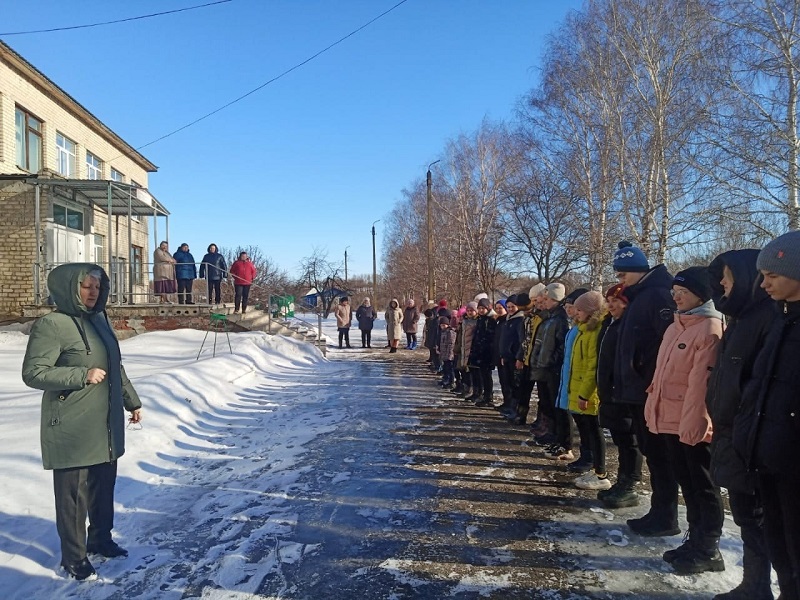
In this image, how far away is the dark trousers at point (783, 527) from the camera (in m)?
2.26

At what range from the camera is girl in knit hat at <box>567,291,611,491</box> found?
4.69 meters

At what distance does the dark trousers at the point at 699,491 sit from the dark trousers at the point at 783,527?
0.62 m

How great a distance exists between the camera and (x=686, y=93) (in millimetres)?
13312

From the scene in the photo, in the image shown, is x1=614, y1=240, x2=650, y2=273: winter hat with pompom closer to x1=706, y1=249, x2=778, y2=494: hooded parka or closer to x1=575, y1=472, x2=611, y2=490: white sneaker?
x1=706, y1=249, x2=778, y2=494: hooded parka

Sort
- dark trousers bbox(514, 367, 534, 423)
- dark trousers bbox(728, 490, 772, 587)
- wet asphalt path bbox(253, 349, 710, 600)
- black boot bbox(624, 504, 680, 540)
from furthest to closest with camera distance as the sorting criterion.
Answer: dark trousers bbox(514, 367, 534, 423) < black boot bbox(624, 504, 680, 540) < wet asphalt path bbox(253, 349, 710, 600) < dark trousers bbox(728, 490, 772, 587)

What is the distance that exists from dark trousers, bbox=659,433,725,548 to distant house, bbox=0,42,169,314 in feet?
46.7

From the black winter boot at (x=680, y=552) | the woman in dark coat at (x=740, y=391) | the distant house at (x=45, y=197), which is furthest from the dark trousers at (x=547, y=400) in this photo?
the distant house at (x=45, y=197)

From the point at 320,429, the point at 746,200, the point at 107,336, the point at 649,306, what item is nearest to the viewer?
the point at 107,336

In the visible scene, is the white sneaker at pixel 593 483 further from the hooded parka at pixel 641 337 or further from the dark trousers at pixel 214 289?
the dark trousers at pixel 214 289

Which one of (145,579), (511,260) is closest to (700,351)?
(145,579)

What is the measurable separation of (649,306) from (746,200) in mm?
8684

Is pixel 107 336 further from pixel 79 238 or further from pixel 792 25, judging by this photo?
pixel 79 238

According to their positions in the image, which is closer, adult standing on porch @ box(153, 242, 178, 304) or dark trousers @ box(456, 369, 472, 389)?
dark trousers @ box(456, 369, 472, 389)

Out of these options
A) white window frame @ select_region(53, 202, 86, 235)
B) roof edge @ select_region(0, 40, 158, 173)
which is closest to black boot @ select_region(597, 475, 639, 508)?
white window frame @ select_region(53, 202, 86, 235)
